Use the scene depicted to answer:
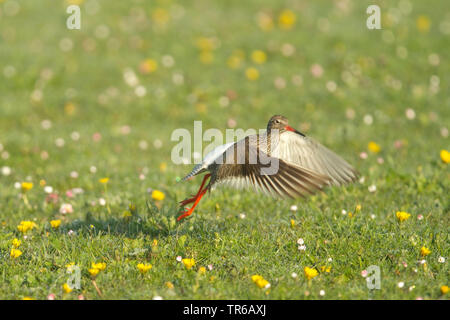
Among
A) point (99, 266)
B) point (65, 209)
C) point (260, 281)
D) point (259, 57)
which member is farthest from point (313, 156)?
point (259, 57)

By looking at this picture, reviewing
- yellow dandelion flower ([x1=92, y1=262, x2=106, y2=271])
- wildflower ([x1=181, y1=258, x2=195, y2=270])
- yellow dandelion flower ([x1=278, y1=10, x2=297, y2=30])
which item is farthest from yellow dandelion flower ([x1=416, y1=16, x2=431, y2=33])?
yellow dandelion flower ([x1=92, y1=262, x2=106, y2=271])

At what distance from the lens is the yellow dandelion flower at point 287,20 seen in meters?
11.1

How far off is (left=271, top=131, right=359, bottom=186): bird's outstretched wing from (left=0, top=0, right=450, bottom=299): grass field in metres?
0.46

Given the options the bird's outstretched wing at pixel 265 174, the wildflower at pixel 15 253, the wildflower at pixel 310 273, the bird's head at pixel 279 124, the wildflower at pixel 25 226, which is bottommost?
the wildflower at pixel 310 273

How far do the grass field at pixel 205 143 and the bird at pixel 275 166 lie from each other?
504 mm

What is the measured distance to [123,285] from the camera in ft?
12.8

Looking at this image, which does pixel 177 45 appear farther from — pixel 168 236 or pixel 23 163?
pixel 168 236

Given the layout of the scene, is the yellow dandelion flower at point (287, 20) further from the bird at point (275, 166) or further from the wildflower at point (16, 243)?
the wildflower at point (16, 243)

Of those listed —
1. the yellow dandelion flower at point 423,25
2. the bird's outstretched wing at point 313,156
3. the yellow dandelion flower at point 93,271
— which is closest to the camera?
the yellow dandelion flower at point 93,271

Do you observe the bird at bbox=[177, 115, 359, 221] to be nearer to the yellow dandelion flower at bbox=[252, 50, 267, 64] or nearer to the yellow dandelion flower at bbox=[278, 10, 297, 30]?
the yellow dandelion flower at bbox=[252, 50, 267, 64]

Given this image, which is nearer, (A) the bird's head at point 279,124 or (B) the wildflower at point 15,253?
(B) the wildflower at point 15,253

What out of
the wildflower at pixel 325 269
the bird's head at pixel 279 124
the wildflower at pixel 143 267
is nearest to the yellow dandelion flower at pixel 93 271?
the wildflower at pixel 143 267
